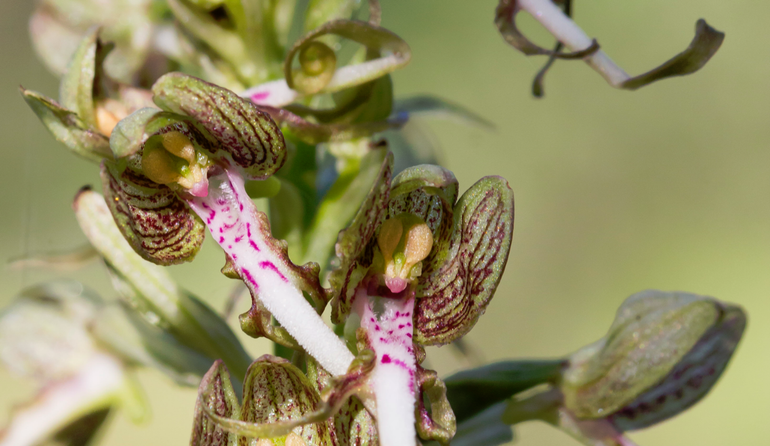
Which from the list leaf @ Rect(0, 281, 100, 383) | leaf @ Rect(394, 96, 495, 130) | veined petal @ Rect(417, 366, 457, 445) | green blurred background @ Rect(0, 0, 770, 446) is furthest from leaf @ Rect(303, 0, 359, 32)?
green blurred background @ Rect(0, 0, 770, 446)

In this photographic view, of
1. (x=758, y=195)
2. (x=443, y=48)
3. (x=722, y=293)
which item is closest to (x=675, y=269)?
(x=722, y=293)

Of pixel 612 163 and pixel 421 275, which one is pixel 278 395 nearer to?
pixel 421 275

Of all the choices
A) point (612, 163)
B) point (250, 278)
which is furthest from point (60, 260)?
point (612, 163)

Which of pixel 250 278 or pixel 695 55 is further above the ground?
pixel 695 55

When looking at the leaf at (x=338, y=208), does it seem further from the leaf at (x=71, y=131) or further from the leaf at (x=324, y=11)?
the leaf at (x=71, y=131)

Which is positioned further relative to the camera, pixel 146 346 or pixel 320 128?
pixel 146 346

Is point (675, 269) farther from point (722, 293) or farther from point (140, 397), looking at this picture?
point (140, 397)
